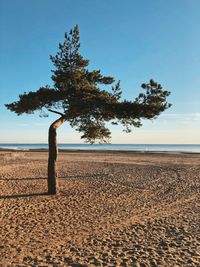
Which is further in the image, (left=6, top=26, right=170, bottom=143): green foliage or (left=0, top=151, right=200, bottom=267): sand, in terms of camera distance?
(left=6, top=26, right=170, bottom=143): green foliage

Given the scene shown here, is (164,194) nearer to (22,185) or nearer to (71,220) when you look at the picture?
(71,220)

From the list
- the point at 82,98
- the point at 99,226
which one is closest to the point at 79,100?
the point at 82,98

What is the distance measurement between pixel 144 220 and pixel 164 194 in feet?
17.0

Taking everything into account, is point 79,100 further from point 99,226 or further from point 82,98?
point 99,226

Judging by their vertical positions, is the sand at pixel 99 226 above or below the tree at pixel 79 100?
below

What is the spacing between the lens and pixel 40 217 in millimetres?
9859

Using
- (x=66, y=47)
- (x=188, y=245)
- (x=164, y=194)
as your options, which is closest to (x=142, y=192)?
(x=164, y=194)

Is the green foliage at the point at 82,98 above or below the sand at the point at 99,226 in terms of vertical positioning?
above

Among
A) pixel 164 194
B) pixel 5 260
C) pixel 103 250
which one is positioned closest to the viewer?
pixel 5 260

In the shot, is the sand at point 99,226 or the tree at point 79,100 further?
the tree at point 79,100

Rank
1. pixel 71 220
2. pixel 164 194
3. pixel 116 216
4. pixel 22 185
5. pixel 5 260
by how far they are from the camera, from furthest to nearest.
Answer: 1. pixel 22 185
2. pixel 164 194
3. pixel 116 216
4. pixel 71 220
5. pixel 5 260

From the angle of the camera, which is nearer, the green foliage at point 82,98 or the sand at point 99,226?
the sand at point 99,226

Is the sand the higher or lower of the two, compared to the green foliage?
lower

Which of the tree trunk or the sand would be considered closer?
the sand
